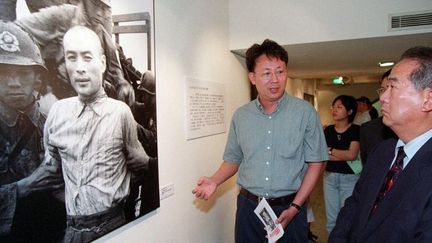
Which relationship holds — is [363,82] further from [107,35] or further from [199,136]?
[107,35]

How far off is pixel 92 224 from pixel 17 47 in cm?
72

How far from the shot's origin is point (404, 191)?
1.11 meters

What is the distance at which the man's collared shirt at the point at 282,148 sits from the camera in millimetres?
1765

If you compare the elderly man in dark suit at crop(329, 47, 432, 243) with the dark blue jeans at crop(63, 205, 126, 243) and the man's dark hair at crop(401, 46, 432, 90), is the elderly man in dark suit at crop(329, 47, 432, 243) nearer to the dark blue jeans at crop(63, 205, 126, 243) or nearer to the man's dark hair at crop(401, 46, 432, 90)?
the man's dark hair at crop(401, 46, 432, 90)

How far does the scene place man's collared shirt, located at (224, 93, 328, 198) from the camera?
Answer: 1.76m

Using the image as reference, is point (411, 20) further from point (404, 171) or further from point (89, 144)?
point (89, 144)

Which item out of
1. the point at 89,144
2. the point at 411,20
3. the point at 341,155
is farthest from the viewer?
the point at 341,155

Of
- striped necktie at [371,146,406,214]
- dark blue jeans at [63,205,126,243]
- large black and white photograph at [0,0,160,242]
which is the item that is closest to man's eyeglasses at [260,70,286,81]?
large black and white photograph at [0,0,160,242]

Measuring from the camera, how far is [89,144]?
1.21 meters

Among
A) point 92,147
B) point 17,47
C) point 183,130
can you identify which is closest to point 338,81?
point 183,130

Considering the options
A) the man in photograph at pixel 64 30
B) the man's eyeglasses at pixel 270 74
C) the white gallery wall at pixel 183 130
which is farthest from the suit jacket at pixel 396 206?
the man in photograph at pixel 64 30

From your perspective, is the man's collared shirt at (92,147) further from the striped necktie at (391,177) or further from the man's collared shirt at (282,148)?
the striped necktie at (391,177)

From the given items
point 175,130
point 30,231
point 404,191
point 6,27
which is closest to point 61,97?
point 6,27

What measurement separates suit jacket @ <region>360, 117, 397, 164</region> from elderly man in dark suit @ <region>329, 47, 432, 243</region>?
842 millimetres
